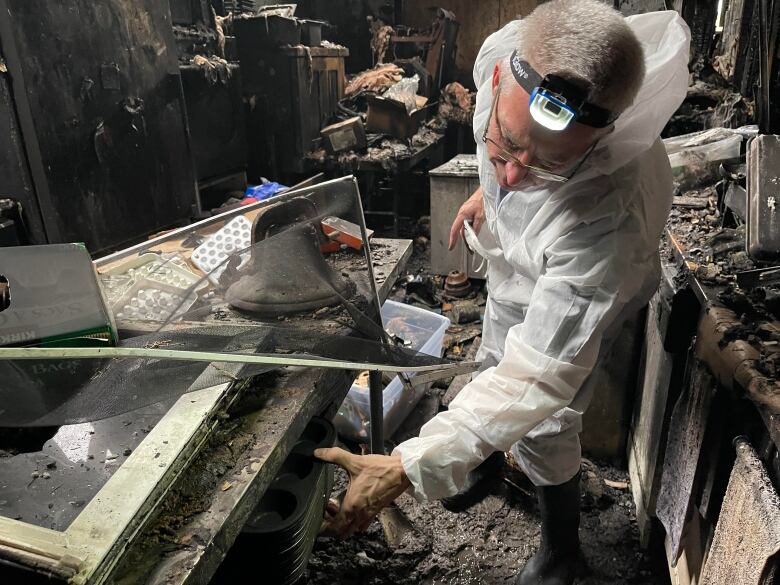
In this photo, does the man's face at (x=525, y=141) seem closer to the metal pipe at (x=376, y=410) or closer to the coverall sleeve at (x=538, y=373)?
the coverall sleeve at (x=538, y=373)

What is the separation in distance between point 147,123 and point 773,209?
114 inches

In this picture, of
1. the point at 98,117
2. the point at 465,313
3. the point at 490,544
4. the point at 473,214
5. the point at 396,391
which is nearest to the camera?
the point at 473,214

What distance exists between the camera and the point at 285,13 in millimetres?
4750

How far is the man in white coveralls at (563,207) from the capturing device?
112 cm

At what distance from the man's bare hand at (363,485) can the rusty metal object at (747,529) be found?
671 mm

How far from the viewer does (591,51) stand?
1095 mm

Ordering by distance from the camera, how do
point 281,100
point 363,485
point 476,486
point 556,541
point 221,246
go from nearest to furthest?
point 363,485
point 221,246
point 556,541
point 476,486
point 281,100

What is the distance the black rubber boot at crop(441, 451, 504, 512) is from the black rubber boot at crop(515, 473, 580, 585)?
1.40 feet

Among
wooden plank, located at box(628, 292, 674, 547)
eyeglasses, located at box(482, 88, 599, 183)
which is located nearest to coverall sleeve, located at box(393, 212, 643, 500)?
eyeglasses, located at box(482, 88, 599, 183)

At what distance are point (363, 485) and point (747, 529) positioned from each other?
2.49ft

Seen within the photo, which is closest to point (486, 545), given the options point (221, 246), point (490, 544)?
point (490, 544)

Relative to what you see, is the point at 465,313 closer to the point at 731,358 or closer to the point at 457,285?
the point at 457,285

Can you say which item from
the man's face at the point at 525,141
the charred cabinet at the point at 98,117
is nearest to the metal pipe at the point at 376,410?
the man's face at the point at 525,141

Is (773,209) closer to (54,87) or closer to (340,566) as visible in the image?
(340,566)
